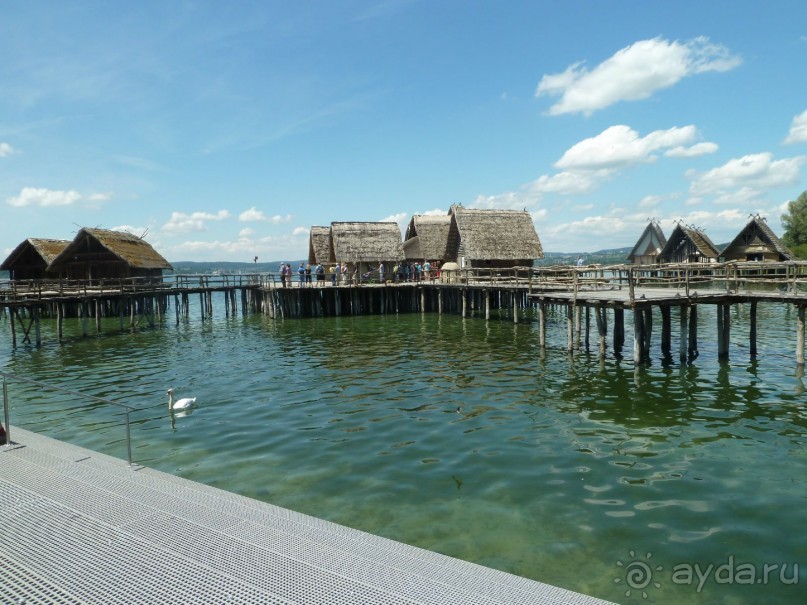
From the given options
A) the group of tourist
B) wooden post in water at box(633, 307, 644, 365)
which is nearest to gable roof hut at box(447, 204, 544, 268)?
the group of tourist

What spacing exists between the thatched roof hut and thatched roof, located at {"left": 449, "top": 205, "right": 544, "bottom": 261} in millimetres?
2389

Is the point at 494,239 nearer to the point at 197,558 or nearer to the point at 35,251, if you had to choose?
the point at 35,251

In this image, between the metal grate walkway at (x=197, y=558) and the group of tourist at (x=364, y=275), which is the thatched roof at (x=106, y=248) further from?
the metal grate walkway at (x=197, y=558)

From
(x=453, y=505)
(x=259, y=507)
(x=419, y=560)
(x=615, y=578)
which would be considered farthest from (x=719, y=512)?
(x=259, y=507)

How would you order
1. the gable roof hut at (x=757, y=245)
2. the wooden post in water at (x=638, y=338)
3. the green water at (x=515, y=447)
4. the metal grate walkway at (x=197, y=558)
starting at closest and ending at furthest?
the metal grate walkway at (x=197, y=558)
the green water at (x=515, y=447)
the wooden post in water at (x=638, y=338)
the gable roof hut at (x=757, y=245)

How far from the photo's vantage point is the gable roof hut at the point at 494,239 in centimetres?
4003

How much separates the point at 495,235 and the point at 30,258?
35359 mm

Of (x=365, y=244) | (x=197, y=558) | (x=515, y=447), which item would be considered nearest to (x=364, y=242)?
(x=365, y=244)

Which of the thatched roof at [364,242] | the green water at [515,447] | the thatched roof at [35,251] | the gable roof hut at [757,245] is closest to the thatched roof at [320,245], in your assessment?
the thatched roof at [364,242]

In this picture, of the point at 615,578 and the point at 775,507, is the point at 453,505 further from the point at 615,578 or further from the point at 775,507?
the point at 775,507

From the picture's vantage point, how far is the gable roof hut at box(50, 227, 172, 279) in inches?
1570

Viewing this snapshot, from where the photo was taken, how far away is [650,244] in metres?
56.8

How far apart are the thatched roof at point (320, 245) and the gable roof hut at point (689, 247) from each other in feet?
103

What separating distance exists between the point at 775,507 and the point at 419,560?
5.67 metres
